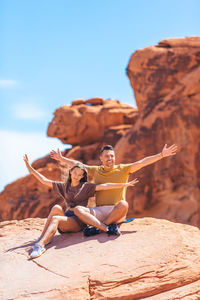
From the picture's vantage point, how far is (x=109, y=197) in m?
4.60

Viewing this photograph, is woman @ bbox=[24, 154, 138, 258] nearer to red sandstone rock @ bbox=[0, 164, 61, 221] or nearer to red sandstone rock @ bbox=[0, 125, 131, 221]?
red sandstone rock @ bbox=[0, 125, 131, 221]

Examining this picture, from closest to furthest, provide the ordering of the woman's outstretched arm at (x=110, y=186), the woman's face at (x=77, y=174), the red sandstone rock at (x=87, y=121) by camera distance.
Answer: the woman's outstretched arm at (x=110, y=186) < the woman's face at (x=77, y=174) < the red sandstone rock at (x=87, y=121)

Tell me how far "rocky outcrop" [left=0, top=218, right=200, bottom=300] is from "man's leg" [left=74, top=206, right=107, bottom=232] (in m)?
0.16

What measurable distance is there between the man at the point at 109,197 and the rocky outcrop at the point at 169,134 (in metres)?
6.26

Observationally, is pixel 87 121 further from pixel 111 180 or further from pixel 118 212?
pixel 118 212

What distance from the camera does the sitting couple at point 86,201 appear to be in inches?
166

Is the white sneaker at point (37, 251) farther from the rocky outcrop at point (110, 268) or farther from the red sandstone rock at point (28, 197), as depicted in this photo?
the red sandstone rock at point (28, 197)

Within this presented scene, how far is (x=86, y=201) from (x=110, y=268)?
115 centimetres

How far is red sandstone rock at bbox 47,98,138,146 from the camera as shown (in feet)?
60.3

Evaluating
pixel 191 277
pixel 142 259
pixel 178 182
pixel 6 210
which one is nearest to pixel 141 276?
pixel 142 259

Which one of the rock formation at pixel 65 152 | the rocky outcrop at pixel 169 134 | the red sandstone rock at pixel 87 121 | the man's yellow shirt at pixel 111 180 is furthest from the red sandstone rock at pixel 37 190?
the man's yellow shirt at pixel 111 180

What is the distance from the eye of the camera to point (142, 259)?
3709 mm

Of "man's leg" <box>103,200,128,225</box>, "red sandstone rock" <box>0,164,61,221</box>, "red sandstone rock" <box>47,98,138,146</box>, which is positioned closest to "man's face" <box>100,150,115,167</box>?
"man's leg" <box>103,200,128,225</box>

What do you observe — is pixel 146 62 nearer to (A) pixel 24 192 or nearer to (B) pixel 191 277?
(A) pixel 24 192
